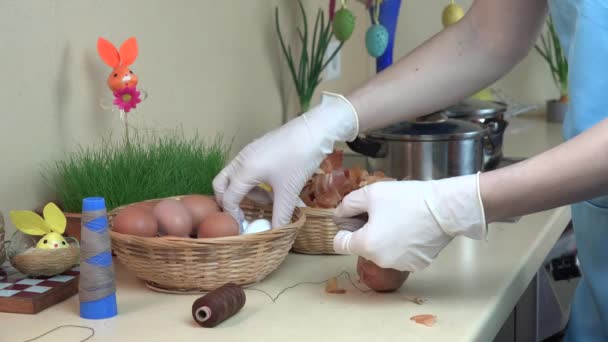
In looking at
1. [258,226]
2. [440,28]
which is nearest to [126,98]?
[258,226]

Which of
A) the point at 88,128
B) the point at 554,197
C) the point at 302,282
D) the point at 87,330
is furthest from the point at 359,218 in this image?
the point at 88,128

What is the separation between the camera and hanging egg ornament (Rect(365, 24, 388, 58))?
182cm

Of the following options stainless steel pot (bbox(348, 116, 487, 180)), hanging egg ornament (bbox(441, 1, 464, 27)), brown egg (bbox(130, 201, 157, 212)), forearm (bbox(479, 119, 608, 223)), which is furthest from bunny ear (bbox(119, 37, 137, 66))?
hanging egg ornament (bbox(441, 1, 464, 27))

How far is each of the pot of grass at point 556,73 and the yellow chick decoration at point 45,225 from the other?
6.27ft

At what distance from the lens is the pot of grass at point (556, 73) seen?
2.59m

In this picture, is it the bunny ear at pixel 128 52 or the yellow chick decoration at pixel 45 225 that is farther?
the bunny ear at pixel 128 52

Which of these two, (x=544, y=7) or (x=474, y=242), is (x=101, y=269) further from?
(x=544, y=7)

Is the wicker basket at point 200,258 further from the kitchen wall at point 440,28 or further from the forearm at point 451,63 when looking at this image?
the kitchen wall at point 440,28

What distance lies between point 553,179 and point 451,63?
1.30 ft

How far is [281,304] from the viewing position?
3.44 feet

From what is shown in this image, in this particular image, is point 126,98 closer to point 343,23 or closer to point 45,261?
point 45,261

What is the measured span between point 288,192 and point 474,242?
A: 1.16ft

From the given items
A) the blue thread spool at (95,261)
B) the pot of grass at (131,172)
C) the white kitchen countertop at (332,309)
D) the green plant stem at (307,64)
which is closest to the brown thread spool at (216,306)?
the white kitchen countertop at (332,309)

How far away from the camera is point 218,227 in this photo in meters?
1.08
